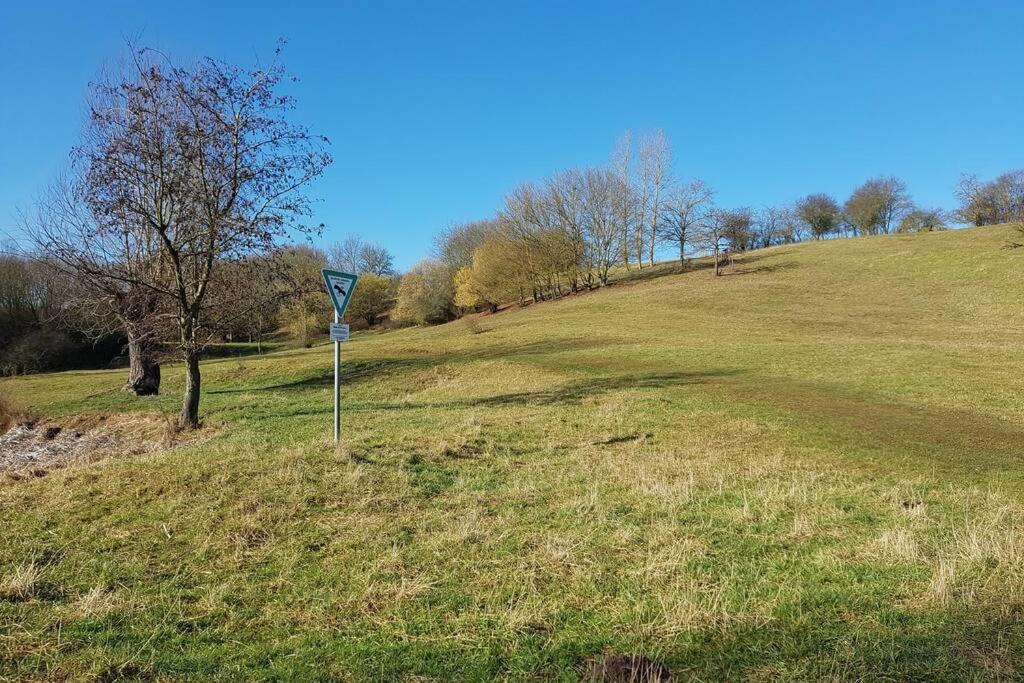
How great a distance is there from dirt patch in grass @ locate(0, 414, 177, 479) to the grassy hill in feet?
5.03

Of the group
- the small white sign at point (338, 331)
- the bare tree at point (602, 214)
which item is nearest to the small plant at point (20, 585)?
the small white sign at point (338, 331)

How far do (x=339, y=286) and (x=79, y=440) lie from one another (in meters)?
9.15

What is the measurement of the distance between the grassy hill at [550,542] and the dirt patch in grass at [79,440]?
153 centimetres

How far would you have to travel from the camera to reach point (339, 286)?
10930 mm

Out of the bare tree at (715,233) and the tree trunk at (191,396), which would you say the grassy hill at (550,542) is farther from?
the bare tree at (715,233)

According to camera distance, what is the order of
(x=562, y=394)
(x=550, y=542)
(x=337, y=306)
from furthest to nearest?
1. (x=562, y=394)
2. (x=337, y=306)
3. (x=550, y=542)

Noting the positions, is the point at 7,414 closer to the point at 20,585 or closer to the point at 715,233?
the point at 20,585

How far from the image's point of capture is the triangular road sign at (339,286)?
10586 millimetres

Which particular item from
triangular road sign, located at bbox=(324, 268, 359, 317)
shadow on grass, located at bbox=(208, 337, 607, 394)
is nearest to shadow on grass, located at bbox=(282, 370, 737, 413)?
shadow on grass, located at bbox=(208, 337, 607, 394)

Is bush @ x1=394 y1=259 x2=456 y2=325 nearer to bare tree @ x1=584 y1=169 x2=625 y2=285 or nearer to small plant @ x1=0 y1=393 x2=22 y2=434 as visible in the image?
bare tree @ x1=584 y1=169 x2=625 y2=285

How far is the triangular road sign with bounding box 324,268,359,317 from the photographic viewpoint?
1059 centimetres

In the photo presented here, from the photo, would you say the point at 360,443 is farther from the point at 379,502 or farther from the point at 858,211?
the point at 858,211

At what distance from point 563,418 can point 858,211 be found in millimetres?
91844

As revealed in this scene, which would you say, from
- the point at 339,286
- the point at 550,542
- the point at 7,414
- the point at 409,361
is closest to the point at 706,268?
the point at 409,361
